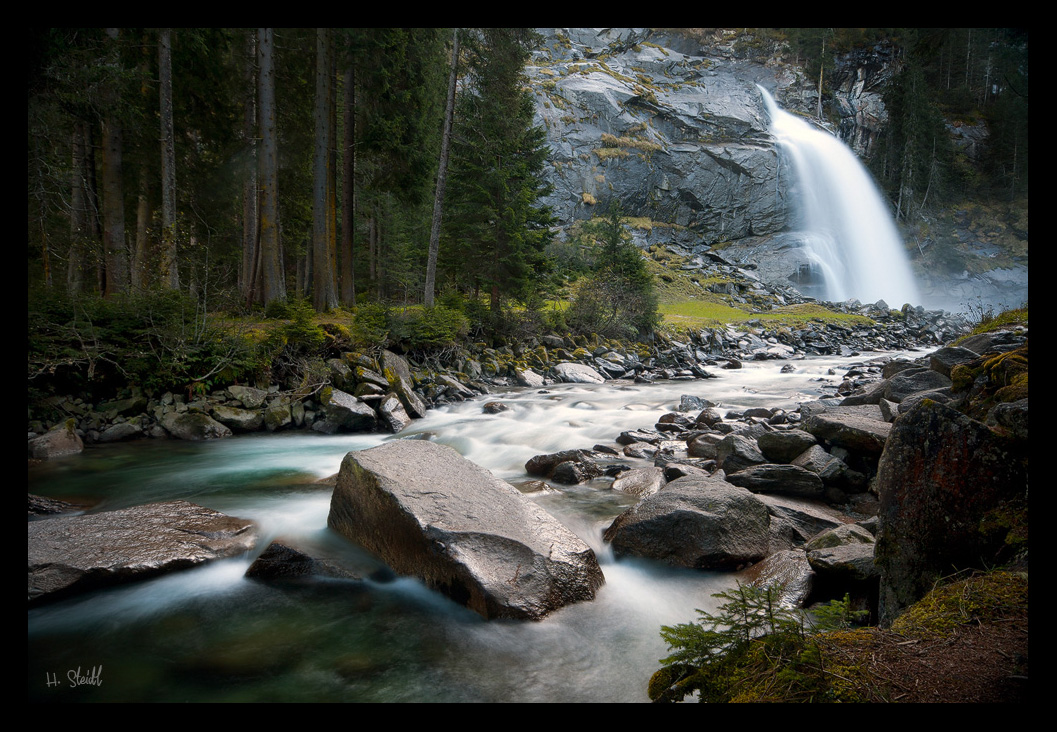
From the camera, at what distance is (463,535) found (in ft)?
13.7

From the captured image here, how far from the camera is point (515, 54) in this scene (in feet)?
60.5

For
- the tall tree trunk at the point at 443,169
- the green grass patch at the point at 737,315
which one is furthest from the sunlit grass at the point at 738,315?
the tall tree trunk at the point at 443,169

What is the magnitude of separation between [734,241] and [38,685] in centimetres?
6166

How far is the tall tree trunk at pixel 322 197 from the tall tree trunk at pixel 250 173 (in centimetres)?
192

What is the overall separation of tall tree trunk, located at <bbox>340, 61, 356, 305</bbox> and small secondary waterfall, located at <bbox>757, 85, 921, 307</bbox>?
46.3 m

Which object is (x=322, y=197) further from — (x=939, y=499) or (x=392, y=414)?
(x=939, y=499)

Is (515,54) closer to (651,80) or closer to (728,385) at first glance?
(728,385)

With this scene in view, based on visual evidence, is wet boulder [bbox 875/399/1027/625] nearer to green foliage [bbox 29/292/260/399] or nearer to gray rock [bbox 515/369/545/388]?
green foliage [bbox 29/292/260/399]

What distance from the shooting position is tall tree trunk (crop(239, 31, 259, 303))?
605 inches

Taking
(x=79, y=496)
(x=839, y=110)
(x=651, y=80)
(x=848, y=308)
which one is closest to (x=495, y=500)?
(x=79, y=496)

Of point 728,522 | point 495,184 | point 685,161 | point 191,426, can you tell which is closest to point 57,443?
point 191,426

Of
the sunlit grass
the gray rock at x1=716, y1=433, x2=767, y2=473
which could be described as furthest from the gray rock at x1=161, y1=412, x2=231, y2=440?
the sunlit grass

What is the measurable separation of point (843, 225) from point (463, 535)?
62962mm

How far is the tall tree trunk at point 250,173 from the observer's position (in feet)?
50.4
